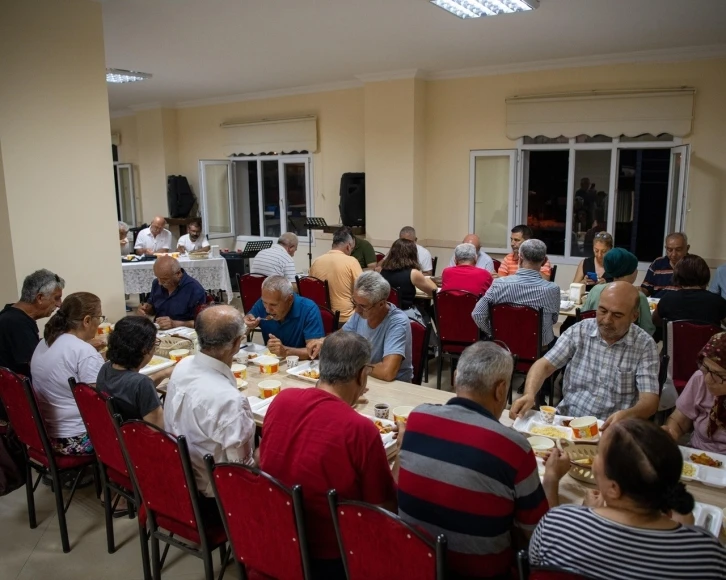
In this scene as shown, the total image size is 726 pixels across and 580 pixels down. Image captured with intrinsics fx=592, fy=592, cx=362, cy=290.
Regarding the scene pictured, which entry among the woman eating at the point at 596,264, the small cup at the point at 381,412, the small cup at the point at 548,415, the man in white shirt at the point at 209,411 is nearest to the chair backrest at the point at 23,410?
the man in white shirt at the point at 209,411

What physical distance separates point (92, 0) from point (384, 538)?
447cm

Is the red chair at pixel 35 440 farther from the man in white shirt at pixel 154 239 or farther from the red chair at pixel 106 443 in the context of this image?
the man in white shirt at pixel 154 239

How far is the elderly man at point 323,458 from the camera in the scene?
185cm

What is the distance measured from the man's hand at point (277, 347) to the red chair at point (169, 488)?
4.20 feet

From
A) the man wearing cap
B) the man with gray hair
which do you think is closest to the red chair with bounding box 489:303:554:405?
the man wearing cap

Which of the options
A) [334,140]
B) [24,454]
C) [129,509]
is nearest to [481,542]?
[129,509]

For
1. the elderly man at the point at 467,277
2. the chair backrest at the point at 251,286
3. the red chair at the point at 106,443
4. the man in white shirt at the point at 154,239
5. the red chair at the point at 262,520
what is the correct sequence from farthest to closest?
1. the man in white shirt at the point at 154,239
2. the chair backrest at the point at 251,286
3. the elderly man at the point at 467,277
4. the red chair at the point at 106,443
5. the red chair at the point at 262,520

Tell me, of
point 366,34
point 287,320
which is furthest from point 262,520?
point 366,34

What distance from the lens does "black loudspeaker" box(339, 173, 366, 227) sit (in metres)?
8.59

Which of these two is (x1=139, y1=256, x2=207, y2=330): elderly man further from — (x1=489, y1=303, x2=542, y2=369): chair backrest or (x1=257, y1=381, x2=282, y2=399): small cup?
(x1=489, y1=303, x2=542, y2=369): chair backrest

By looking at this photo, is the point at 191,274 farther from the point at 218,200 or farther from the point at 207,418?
the point at 207,418

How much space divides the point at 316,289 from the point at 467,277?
138 centimetres

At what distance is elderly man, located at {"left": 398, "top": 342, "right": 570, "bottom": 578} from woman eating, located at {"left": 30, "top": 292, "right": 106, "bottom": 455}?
1.95 meters

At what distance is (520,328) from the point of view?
4.29 metres
